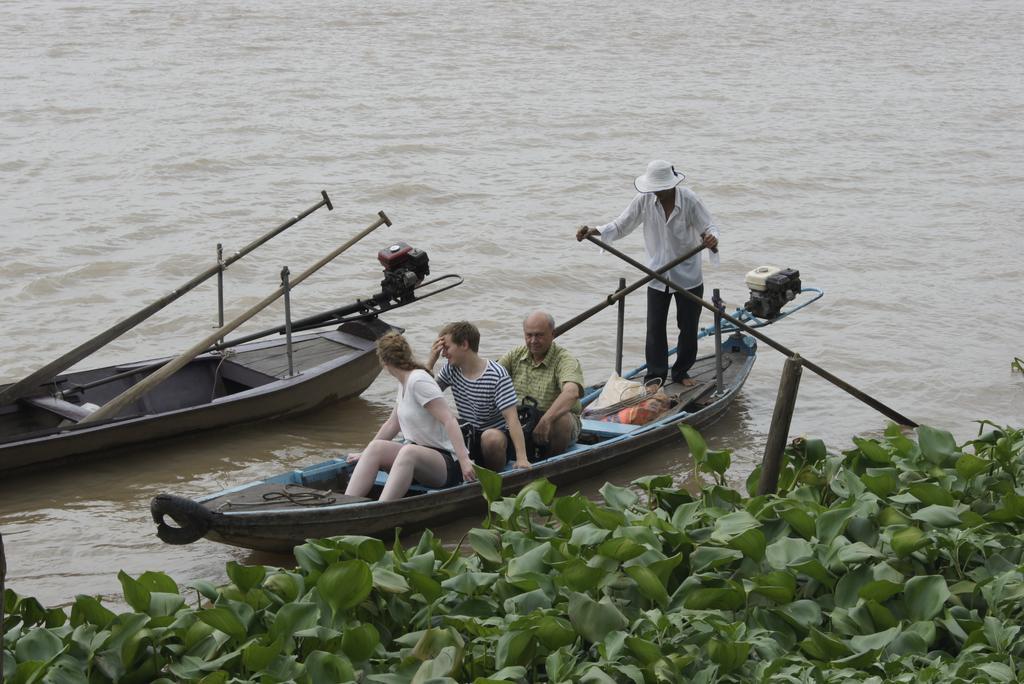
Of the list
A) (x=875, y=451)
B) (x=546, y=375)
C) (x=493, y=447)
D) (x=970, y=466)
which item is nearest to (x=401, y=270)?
(x=546, y=375)

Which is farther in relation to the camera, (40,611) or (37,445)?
(37,445)

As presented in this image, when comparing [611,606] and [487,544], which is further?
[487,544]

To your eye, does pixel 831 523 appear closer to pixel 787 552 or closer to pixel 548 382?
pixel 787 552

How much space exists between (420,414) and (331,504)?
690 millimetres

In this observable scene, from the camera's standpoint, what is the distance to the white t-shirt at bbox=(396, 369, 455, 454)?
23.1 feet

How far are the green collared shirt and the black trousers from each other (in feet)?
4.13

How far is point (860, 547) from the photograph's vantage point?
4.95 meters

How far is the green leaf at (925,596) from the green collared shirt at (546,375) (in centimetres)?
334

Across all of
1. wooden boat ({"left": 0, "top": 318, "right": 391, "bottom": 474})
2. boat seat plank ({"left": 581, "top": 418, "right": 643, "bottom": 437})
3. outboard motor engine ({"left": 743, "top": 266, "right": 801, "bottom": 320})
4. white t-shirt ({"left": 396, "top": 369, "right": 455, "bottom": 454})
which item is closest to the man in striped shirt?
white t-shirt ({"left": 396, "top": 369, "right": 455, "bottom": 454})

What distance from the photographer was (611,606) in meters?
4.49

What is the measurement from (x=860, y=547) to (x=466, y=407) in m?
3.05

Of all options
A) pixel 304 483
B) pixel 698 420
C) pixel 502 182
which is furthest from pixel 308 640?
pixel 502 182

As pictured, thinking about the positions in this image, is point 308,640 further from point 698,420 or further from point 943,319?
point 943,319

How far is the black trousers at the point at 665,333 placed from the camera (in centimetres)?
912
